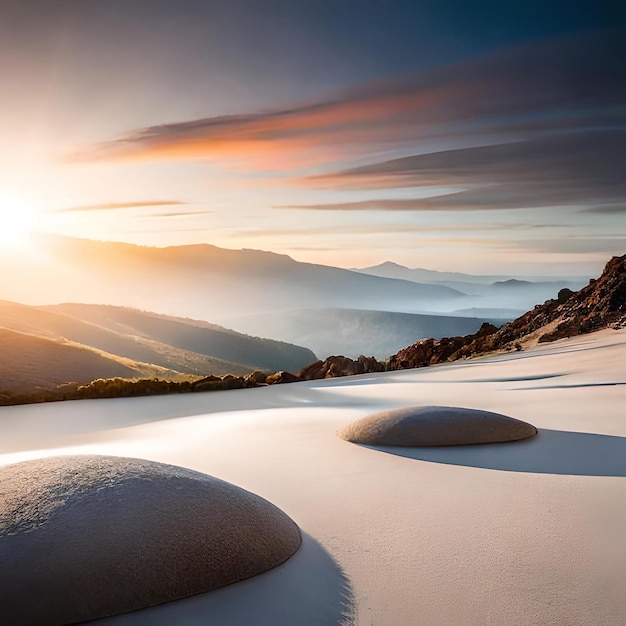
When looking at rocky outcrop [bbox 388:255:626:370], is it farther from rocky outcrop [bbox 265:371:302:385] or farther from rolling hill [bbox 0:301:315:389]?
rolling hill [bbox 0:301:315:389]

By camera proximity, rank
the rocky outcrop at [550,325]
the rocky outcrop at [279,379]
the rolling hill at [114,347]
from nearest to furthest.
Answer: the rocky outcrop at [279,379] < the rolling hill at [114,347] < the rocky outcrop at [550,325]

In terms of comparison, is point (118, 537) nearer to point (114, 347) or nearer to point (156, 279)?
point (114, 347)

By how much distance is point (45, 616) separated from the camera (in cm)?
236

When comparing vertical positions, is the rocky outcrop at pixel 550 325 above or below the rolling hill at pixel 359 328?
below

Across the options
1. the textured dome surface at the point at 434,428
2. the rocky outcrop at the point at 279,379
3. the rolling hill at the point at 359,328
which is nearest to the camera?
the textured dome surface at the point at 434,428

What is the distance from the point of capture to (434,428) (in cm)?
567

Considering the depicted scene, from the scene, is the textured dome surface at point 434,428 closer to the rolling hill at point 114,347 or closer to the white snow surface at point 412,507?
the white snow surface at point 412,507

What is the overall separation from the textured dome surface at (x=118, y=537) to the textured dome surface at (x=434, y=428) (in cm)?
251

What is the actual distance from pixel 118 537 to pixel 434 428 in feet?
11.7

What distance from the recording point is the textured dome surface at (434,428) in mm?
5625

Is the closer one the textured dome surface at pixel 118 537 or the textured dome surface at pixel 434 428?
the textured dome surface at pixel 118 537

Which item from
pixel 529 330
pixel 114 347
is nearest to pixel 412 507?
pixel 529 330

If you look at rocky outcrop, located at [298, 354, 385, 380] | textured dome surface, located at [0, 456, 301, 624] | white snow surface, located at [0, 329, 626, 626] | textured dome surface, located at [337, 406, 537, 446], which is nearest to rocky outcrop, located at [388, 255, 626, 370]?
rocky outcrop, located at [298, 354, 385, 380]

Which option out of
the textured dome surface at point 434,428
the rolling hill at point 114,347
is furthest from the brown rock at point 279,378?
the textured dome surface at point 434,428
